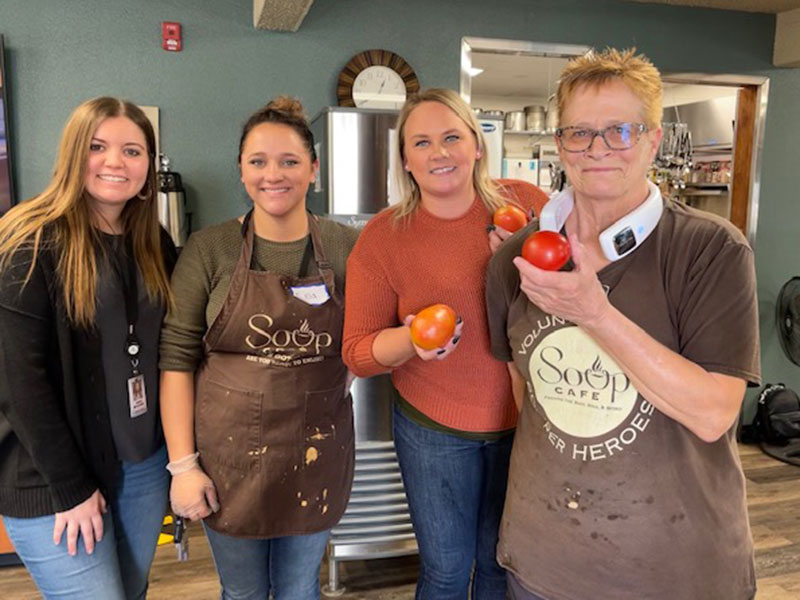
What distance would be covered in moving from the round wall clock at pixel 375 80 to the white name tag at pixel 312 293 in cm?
222

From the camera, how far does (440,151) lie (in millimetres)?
1452

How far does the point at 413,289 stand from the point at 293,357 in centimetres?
32

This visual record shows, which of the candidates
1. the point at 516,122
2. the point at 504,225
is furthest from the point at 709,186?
the point at 504,225

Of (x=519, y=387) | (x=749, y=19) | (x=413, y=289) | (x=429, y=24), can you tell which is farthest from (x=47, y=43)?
(x=749, y=19)

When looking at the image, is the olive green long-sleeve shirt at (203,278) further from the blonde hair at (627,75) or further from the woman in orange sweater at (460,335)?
the blonde hair at (627,75)

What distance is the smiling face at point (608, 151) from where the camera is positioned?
0.99m

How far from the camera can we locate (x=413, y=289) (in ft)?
4.81

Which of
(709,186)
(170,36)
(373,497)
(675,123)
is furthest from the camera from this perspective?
(709,186)

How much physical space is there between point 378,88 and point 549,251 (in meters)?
2.82

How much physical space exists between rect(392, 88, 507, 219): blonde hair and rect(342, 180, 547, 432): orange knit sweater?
0.11 feet

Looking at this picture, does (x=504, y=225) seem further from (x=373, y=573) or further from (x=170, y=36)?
(x=170, y=36)

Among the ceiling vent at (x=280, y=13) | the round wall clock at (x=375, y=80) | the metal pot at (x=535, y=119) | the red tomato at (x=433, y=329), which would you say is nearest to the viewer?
the red tomato at (x=433, y=329)

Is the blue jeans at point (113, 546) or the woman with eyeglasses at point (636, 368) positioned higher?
the woman with eyeglasses at point (636, 368)

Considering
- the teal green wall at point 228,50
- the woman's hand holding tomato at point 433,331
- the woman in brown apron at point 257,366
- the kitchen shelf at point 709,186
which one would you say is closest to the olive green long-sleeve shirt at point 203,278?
the woman in brown apron at point 257,366
